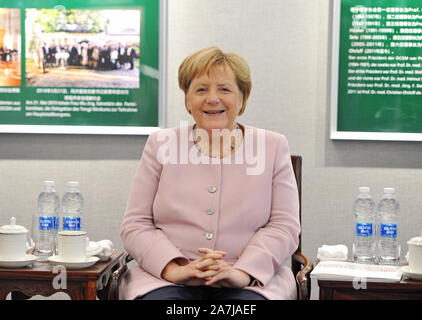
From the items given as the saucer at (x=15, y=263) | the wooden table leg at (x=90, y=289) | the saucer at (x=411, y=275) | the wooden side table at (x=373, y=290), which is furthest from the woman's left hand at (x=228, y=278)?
the saucer at (x=15, y=263)

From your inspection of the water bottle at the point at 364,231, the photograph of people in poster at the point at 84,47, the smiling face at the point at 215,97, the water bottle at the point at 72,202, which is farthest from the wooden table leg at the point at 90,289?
the photograph of people in poster at the point at 84,47

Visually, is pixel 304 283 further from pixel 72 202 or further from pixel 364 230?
pixel 72 202

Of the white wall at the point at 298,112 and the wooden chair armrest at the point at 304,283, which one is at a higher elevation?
the white wall at the point at 298,112

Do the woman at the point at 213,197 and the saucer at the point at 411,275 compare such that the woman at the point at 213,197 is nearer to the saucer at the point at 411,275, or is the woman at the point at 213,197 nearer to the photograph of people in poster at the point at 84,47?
the saucer at the point at 411,275

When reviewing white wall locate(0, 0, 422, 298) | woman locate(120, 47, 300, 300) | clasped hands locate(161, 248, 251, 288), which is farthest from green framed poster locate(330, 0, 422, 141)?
clasped hands locate(161, 248, 251, 288)

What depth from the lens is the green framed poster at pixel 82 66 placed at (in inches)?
124

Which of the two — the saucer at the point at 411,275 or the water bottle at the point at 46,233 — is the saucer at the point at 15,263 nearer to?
the water bottle at the point at 46,233

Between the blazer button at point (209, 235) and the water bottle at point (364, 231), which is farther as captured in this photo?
the water bottle at point (364, 231)

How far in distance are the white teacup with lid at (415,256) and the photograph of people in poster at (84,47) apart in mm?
1661

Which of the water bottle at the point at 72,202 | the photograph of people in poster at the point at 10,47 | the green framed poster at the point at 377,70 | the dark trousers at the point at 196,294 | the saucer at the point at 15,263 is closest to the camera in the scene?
the dark trousers at the point at 196,294

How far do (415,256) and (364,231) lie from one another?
0.31 m

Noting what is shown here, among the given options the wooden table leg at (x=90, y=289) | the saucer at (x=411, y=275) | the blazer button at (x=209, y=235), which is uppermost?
the blazer button at (x=209, y=235)

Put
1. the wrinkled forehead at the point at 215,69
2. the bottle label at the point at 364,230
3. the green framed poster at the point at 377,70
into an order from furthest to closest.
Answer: the green framed poster at the point at 377,70, the bottle label at the point at 364,230, the wrinkled forehead at the point at 215,69

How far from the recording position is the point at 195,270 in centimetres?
210
